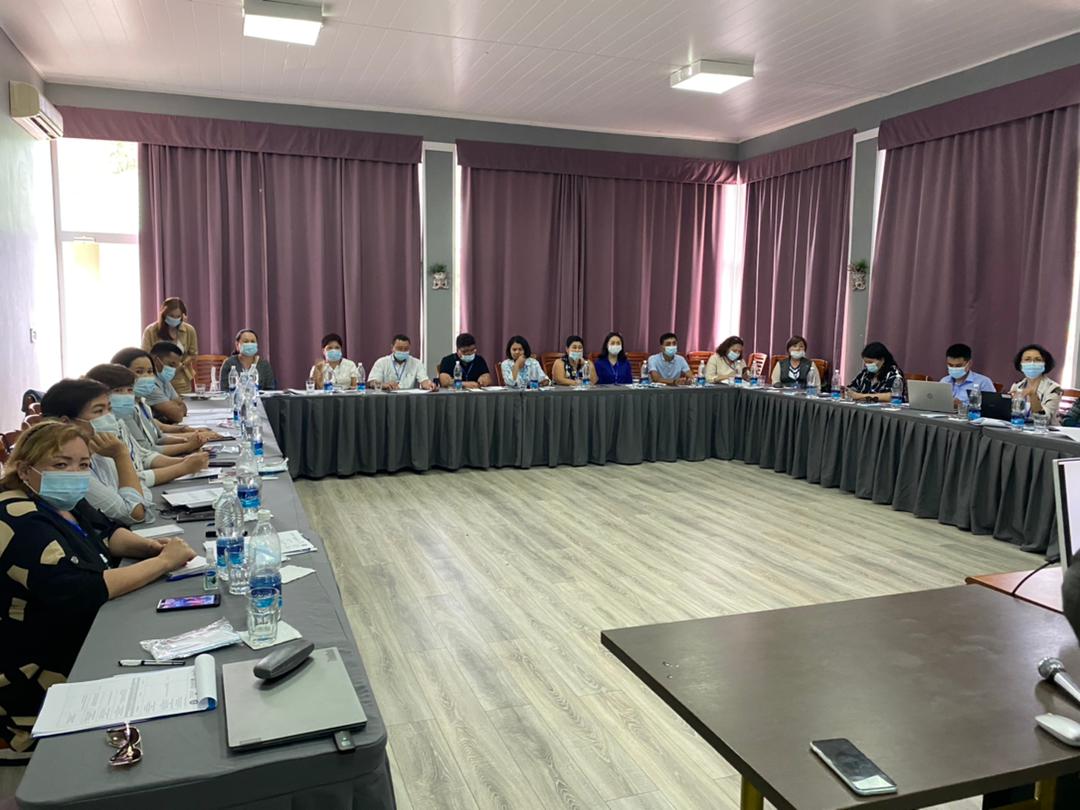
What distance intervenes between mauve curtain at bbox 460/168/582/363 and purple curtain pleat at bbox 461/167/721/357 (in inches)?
0.4

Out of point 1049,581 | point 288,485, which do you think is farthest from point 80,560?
point 1049,581

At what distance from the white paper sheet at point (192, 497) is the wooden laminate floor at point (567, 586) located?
0.87 metres

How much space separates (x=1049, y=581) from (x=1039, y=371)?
3.82 meters

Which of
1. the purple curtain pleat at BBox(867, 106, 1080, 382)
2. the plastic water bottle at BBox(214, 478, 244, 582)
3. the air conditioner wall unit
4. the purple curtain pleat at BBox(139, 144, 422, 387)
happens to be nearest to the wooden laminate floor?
the plastic water bottle at BBox(214, 478, 244, 582)

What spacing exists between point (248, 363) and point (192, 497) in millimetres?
4087

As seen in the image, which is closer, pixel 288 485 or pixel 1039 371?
pixel 288 485

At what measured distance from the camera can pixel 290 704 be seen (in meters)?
1.33

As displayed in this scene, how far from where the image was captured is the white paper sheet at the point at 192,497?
8.74 ft

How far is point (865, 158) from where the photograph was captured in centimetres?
729

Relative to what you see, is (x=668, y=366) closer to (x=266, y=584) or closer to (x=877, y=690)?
(x=266, y=584)

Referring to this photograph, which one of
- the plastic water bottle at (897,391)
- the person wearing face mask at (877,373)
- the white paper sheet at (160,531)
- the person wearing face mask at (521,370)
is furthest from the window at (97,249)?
the plastic water bottle at (897,391)

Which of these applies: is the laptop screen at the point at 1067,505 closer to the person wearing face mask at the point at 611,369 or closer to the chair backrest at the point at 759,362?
the person wearing face mask at the point at 611,369

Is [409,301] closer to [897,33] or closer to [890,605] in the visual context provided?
[897,33]

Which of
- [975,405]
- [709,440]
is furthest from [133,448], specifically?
[709,440]
